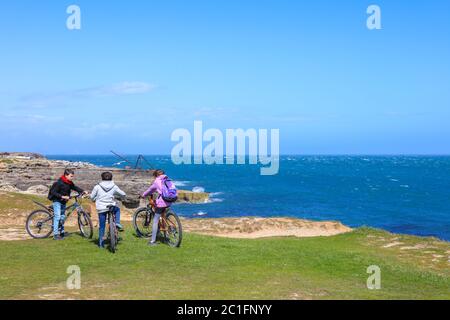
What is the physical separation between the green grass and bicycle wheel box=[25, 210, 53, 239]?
0.74 metres

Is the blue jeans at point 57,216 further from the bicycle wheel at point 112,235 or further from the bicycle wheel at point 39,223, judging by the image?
the bicycle wheel at point 112,235

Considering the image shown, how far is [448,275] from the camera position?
46.9ft

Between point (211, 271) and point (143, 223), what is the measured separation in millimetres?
5332

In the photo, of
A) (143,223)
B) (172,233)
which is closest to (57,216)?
(143,223)

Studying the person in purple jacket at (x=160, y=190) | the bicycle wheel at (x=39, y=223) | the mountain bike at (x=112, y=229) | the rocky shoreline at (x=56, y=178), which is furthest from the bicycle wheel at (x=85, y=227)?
the rocky shoreline at (x=56, y=178)

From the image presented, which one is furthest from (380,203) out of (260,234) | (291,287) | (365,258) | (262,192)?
(291,287)

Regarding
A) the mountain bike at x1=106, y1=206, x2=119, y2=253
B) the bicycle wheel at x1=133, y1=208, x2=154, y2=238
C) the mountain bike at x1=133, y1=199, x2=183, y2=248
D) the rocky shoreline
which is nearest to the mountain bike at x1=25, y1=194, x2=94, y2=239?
the bicycle wheel at x1=133, y1=208, x2=154, y2=238

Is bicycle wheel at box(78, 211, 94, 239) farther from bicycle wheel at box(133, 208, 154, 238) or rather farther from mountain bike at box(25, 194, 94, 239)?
bicycle wheel at box(133, 208, 154, 238)

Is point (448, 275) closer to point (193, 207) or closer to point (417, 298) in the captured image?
point (417, 298)

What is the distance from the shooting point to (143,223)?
17766mm

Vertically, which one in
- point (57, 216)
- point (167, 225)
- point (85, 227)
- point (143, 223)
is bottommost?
point (85, 227)

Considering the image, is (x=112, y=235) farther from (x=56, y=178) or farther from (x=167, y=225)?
(x=56, y=178)
